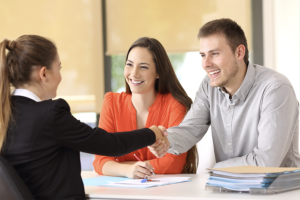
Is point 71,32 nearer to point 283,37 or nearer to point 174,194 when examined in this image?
point 283,37

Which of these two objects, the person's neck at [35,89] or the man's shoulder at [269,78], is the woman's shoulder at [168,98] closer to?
the man's shoulder at [269,78]

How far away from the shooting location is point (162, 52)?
2117 millimetres

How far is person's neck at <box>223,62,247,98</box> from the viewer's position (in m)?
1.89

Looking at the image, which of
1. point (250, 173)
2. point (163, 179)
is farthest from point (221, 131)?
point (250, 173)

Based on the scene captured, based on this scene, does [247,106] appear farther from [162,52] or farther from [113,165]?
[113,165]

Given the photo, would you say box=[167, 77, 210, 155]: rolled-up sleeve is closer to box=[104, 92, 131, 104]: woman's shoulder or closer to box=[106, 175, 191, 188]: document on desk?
box=[106, 175, 191, 188]: document on desk

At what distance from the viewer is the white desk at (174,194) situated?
1.14 m

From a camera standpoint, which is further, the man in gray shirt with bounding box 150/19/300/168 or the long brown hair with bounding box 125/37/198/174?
the long brown hair with bounding box 125/37/198/174

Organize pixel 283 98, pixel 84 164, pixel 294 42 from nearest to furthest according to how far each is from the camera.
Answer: pixel 283 98 < pixel 294 42 < pixel 84 164

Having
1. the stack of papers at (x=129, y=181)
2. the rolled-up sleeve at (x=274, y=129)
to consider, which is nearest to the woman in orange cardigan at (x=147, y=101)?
the stack of papers at (x=129, y=181)

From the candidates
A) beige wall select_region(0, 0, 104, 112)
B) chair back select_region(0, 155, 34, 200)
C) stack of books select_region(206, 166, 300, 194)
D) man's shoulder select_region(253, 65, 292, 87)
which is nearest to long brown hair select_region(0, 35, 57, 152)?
chair back select_region(0, 155, 34, 200)

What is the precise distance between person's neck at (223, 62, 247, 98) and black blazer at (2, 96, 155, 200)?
39.4 inches

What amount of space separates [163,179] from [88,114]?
8.80 ft

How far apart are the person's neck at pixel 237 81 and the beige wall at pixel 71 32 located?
2373 millimetres
